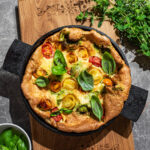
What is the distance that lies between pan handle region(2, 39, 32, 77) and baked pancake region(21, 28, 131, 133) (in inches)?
3.4

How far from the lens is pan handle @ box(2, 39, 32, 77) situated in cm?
236

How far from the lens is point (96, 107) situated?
88.7 inches

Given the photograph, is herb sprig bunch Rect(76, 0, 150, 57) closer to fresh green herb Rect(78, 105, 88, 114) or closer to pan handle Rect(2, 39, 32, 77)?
pan handle Rect(2, 39, 32, 77)

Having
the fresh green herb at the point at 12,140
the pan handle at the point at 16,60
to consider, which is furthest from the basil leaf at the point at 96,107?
the fresh green herb at the point at 12,140

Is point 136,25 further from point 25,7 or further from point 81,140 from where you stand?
point 81,140

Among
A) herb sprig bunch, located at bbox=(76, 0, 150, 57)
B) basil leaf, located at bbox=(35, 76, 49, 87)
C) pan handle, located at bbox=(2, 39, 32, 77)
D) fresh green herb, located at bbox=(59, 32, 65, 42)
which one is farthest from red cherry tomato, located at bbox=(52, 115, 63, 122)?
herb sprig bunch, located at bbox=(76, 0, 150, 57)

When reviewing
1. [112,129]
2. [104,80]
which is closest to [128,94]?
[104,80]

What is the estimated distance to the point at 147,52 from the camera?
2.73 m

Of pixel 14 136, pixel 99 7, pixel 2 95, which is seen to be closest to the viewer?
pixel 14 136

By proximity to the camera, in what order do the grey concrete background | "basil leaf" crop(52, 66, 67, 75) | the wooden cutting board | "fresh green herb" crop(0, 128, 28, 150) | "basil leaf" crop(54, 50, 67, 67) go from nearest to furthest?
"basil leaf" crop(52, 66, 67, 75)
"basil leaf" crop(54, 50, 67, 67)
"fresh green herb" crop(0, 128, 28, 150)
the wooden cutting board
the grey concrete background

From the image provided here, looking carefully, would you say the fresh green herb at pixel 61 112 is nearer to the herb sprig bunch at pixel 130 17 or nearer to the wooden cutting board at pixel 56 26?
the wooden cutting board at pixel 56 26

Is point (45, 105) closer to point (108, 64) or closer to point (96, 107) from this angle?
point (96, 107)

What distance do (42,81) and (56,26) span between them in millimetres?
842

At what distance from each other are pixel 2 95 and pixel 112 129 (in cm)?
155
